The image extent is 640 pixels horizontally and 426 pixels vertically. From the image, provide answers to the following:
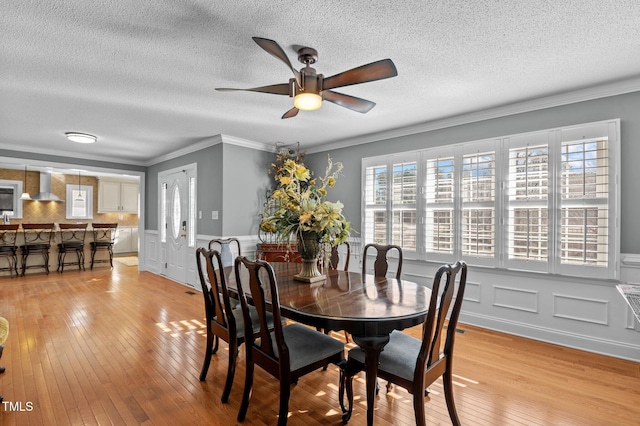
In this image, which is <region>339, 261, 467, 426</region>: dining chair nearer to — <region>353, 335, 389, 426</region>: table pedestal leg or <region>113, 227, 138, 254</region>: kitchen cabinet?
<region>353, 335, 389, 426</region>: table pedestal leg

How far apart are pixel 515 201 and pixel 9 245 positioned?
8.70 m

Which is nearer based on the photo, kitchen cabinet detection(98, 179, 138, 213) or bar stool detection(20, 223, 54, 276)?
bar stool detection(20, 223, 54, 276)

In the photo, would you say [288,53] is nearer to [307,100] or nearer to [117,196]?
[307,100]

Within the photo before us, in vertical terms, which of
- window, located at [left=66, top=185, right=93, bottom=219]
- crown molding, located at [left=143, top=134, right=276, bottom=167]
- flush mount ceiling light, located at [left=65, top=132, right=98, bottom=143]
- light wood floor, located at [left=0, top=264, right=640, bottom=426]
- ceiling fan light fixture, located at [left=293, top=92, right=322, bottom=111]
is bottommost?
light wood floor, located at [left=0, top=264, right=640, bottom=426]

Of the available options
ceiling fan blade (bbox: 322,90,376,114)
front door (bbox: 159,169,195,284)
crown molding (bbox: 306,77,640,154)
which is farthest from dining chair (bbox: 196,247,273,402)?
front door (bbox: 159,169,195,284)

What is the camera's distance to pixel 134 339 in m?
3.27

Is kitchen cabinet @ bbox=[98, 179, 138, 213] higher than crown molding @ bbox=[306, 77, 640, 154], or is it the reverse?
crown molding @ bbox=[306, 77, 640, 154]

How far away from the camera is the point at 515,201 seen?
343cm

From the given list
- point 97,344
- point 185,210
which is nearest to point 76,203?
point 185,210

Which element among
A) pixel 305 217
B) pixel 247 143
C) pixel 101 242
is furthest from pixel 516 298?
pixel 101 242

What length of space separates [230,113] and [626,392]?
436 centimetres

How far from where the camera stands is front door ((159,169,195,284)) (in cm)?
580

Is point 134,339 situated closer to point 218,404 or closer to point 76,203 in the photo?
point 218,404

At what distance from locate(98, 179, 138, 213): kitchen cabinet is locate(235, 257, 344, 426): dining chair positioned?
30.3ft
